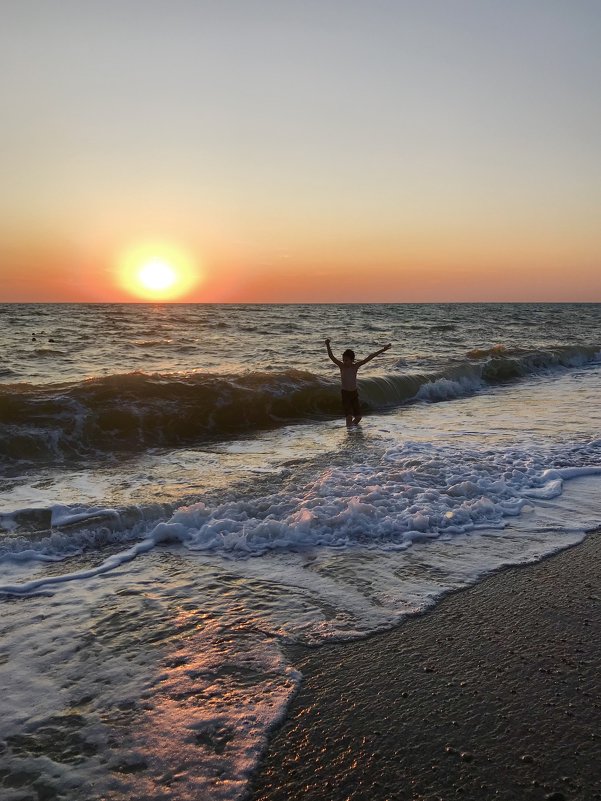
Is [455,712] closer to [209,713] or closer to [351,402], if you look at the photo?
[209,713]

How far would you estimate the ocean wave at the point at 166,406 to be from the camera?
11.4 metres

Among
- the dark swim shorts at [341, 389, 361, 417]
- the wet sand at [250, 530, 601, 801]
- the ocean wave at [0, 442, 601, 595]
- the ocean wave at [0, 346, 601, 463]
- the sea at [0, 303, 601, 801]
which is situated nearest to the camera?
the wet sand at [250, 530, 601, 801]

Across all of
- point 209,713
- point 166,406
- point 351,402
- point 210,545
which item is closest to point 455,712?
point 209,713

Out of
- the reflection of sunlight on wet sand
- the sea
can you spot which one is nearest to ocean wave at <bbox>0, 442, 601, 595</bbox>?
the sea

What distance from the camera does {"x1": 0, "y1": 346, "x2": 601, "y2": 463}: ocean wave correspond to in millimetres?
11367

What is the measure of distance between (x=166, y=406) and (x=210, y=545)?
8376 millimetres

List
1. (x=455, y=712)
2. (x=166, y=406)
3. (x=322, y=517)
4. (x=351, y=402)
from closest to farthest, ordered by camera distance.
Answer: (x=455, y=712) < (x=322, y=517) < (x=351, y=402) < (x=166, y=406)

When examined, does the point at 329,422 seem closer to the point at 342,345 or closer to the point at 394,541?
the point at 394,541

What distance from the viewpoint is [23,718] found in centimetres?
319

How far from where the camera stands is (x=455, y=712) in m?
3.12

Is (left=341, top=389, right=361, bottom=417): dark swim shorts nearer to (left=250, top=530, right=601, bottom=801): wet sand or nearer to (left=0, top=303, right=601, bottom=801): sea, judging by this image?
(left=0, top=303, right=601, bottom=801): sea

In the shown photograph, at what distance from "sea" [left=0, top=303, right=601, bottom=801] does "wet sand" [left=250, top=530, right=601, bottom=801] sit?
0.67ft

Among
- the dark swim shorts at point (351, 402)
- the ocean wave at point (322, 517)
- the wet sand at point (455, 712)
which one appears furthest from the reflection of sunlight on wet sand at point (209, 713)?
the dark swim shorts at point (351, 402)

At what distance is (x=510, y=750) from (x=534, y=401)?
13.9m
